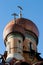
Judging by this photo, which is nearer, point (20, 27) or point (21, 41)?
point (21, 41)

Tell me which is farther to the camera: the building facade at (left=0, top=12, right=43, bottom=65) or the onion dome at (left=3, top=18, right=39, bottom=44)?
the onion dome at (left=3, top=18, right=39, bottom=44)

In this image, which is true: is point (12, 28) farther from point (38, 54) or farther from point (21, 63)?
point (21, 63)

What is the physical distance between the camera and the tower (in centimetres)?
4253

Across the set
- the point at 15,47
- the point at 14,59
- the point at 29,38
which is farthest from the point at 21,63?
the point at 29,38

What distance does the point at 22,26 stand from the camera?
148 feet

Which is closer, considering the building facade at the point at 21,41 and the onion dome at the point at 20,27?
the building facade at the point at 21,41

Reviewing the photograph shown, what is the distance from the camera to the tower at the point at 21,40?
140ft

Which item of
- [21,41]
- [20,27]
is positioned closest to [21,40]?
[21,41]

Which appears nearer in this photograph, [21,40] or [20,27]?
[21,40]

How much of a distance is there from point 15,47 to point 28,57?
210cm

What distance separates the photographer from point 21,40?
4334cm

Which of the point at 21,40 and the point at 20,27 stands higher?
the point at 20,27

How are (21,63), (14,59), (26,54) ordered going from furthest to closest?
(26,54), (14,59), (21,63)

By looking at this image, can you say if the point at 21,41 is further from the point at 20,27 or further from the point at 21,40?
the point at 20,27
